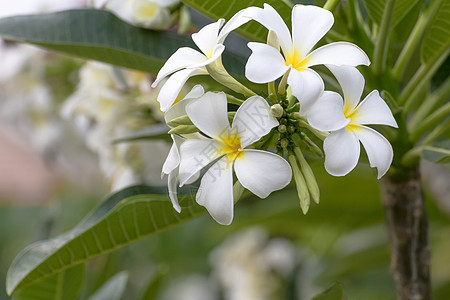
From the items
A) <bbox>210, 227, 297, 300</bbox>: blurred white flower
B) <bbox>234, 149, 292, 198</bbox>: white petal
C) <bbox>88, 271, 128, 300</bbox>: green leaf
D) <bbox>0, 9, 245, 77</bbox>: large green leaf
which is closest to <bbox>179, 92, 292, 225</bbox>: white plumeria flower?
<bbox>234, 149, 292, 198</bbox>: white petal

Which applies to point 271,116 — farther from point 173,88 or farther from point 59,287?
point 59,287

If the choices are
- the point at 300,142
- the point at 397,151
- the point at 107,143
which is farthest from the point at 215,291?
the point at 300,142

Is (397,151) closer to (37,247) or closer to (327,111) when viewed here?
(327,111)

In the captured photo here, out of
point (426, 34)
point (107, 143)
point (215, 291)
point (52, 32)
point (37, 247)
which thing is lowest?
point (215, 291)

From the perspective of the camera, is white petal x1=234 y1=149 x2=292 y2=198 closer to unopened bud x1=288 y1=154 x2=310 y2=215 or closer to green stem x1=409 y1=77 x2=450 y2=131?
unopened bud x1=288 y1=154 x2=310 y2=215

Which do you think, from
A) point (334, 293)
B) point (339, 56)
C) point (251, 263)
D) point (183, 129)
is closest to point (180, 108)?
point (183, 129)

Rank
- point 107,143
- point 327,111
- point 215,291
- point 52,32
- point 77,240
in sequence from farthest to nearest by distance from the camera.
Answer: point 215,291 < point 107,143 < point 52,32 < point 77,240 < point 327,111
